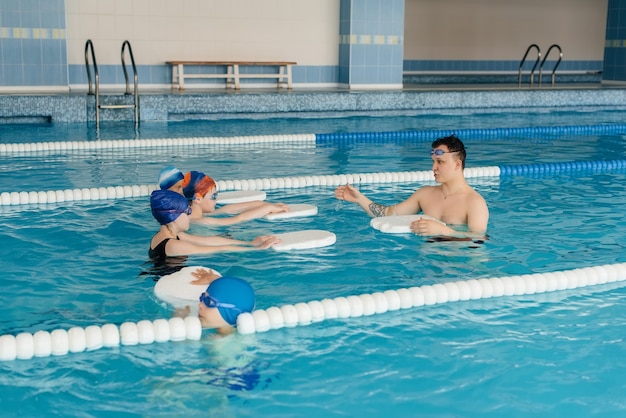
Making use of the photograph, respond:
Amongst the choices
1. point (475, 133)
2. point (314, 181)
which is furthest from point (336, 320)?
point (475, 133)

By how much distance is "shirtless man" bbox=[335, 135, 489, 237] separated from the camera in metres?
4.91

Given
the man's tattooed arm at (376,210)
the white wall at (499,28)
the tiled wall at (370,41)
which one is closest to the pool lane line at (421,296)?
the man's tattooed arm at (376,210)

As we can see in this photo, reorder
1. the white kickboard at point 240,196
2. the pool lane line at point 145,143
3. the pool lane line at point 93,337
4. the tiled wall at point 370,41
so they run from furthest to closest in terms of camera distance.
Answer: the tiled wall at point 370,41 → the pool lane line at point 145,143 → the white kickboard at point 240,196 → the pool lane line at point 93,337

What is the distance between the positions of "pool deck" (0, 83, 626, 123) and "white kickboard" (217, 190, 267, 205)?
5.39m

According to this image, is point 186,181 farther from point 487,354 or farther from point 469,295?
point 487,354

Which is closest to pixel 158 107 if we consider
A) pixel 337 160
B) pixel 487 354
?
pixel 337 160

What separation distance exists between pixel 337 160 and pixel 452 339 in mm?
5073

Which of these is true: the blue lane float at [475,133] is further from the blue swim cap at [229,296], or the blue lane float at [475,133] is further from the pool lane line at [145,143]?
the blue swim cap at [229,296]

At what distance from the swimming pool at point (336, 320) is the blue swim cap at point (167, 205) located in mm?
323

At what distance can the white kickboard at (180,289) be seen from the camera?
12.0ft

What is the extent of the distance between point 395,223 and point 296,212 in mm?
850

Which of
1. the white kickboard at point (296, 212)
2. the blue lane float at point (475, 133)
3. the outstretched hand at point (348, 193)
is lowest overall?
the white kickboard at point (296, 212)

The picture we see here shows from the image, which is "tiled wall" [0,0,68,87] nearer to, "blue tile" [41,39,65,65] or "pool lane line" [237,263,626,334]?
"blue tile" [41,39,65,65]

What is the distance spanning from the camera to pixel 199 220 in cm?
530
